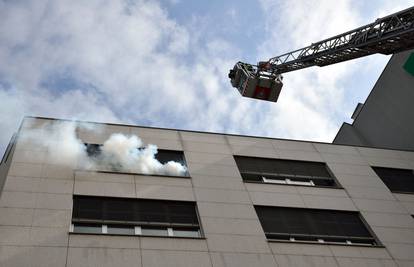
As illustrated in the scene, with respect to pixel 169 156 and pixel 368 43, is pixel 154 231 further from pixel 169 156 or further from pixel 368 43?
pixel 368 43

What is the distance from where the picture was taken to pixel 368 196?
48.8 feet

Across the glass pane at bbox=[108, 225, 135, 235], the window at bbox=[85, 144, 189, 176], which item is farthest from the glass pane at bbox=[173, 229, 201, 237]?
the window at bbox=[85, 144, 189, 176]

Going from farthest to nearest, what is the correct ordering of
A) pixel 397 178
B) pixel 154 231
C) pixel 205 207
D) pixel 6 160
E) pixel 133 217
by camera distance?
1. pixel 397 178
2. pixel 6 160
3. pixel 205 207
4. pixel 133 217
5. pixel 154 231

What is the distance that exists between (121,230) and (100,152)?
3679 millimetres

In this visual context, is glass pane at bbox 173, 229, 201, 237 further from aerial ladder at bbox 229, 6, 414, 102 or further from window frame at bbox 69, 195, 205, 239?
aerial ladder at bbox 229, 6, 414, 102

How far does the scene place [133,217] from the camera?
38.0ft

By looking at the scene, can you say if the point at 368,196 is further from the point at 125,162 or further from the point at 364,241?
the point at 125,162

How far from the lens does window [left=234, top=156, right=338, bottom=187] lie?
1499cm

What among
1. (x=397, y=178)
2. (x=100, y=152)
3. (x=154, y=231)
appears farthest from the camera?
(x=397, y=178)

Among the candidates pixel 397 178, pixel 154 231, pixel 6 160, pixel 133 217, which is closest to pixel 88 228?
pixel 133 217

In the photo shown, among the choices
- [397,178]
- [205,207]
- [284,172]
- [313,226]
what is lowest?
[313,226]

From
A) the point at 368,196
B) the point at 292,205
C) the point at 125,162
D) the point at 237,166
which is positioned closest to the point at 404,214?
the point at 368,196

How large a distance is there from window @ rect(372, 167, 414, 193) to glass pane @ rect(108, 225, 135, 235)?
10098mm

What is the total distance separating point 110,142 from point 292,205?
6.42 meters
